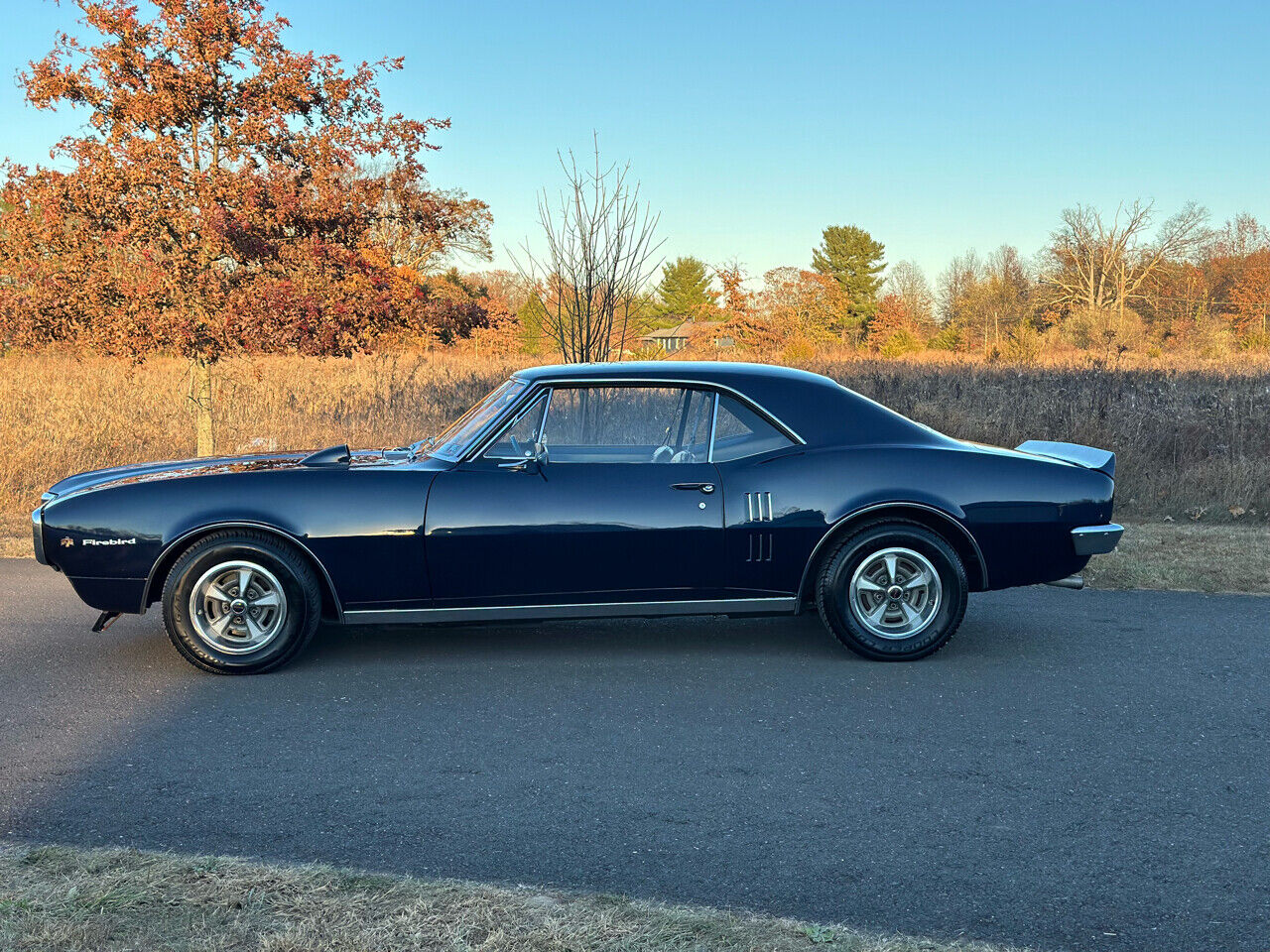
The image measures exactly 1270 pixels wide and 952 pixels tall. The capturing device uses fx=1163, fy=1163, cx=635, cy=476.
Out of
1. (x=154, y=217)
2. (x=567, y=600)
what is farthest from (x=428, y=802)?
(x=154, y=217)

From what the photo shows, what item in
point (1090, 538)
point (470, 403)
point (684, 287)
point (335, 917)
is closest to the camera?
point (335, 917)

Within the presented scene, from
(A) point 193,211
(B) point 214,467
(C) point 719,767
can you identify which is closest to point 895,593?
(C) point 719,767

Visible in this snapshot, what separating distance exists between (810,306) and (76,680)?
73565mm

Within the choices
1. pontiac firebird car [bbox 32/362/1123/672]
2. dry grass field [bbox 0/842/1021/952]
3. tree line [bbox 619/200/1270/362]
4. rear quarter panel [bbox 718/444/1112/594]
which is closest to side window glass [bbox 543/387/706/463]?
pontiac firebird car [bbox 32/362/1123/672]

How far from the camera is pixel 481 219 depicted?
16.1m

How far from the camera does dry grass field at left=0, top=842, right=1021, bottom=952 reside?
2.87 m

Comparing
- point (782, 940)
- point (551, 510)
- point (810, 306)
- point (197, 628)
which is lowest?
point (782, 940)

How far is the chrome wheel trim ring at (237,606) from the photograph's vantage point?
5.62 meters

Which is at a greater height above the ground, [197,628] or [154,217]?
[154,217]

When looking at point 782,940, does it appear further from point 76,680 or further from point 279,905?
point 76,680

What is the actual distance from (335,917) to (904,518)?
377cm

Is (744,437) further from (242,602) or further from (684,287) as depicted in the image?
(684,287)

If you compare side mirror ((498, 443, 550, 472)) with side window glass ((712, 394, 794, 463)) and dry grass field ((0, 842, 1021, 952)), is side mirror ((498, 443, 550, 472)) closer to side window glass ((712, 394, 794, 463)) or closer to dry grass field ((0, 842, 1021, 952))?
side window glass ((712, 394, 794, 463))

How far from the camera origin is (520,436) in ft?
19.4
